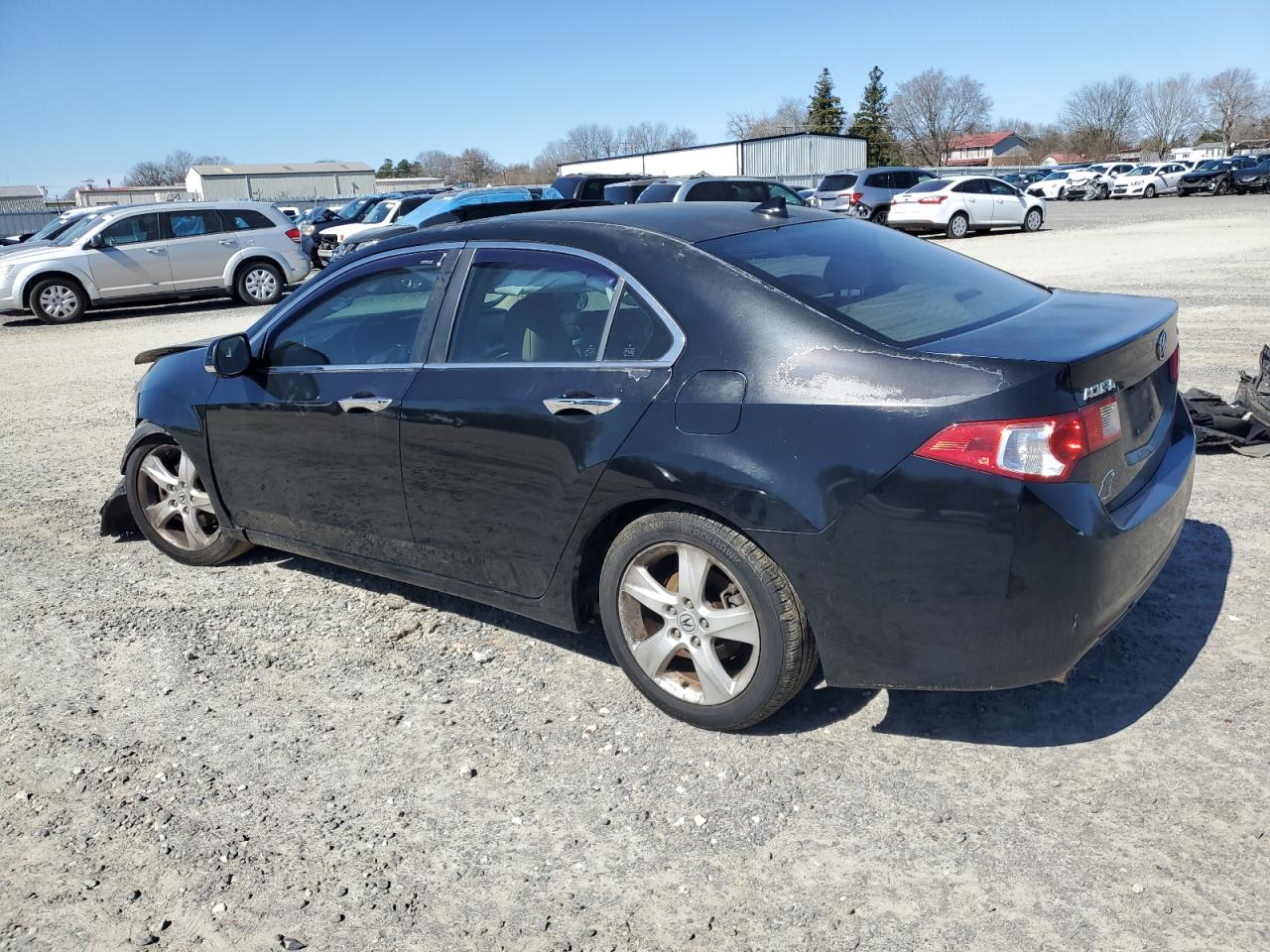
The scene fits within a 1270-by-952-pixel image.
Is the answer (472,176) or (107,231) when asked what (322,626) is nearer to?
(107,231)

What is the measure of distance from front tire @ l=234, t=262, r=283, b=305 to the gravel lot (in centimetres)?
1437

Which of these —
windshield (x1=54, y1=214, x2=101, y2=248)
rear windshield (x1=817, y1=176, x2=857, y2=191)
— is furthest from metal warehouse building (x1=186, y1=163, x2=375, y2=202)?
windshield (x1=54, y1=214, x2=101, y2=248)

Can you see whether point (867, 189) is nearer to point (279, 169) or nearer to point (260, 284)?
point (260, 284)

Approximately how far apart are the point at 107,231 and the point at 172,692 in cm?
1574

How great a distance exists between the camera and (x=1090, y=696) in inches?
140

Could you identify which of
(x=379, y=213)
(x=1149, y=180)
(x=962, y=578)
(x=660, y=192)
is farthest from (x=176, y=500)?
(x=1149, y=180)

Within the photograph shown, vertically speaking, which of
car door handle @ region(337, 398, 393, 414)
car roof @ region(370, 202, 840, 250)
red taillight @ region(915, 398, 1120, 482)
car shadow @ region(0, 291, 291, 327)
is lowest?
car shadow @ region(0, 291, 291, 327)

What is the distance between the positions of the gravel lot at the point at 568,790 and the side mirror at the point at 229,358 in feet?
→ 3.48

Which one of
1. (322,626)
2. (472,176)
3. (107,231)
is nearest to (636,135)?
(472,176)

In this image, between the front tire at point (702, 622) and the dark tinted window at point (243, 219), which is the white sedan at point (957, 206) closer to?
the dark tinted window at point (243, 219)

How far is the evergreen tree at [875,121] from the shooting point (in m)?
88.1

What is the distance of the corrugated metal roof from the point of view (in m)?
89.8

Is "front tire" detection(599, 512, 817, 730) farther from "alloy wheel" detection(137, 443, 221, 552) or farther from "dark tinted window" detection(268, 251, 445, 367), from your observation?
"alloy wheel" detection(137, 443, 221, 552)

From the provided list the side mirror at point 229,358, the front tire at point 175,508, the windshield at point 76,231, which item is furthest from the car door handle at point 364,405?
the windshield at point 76,231
